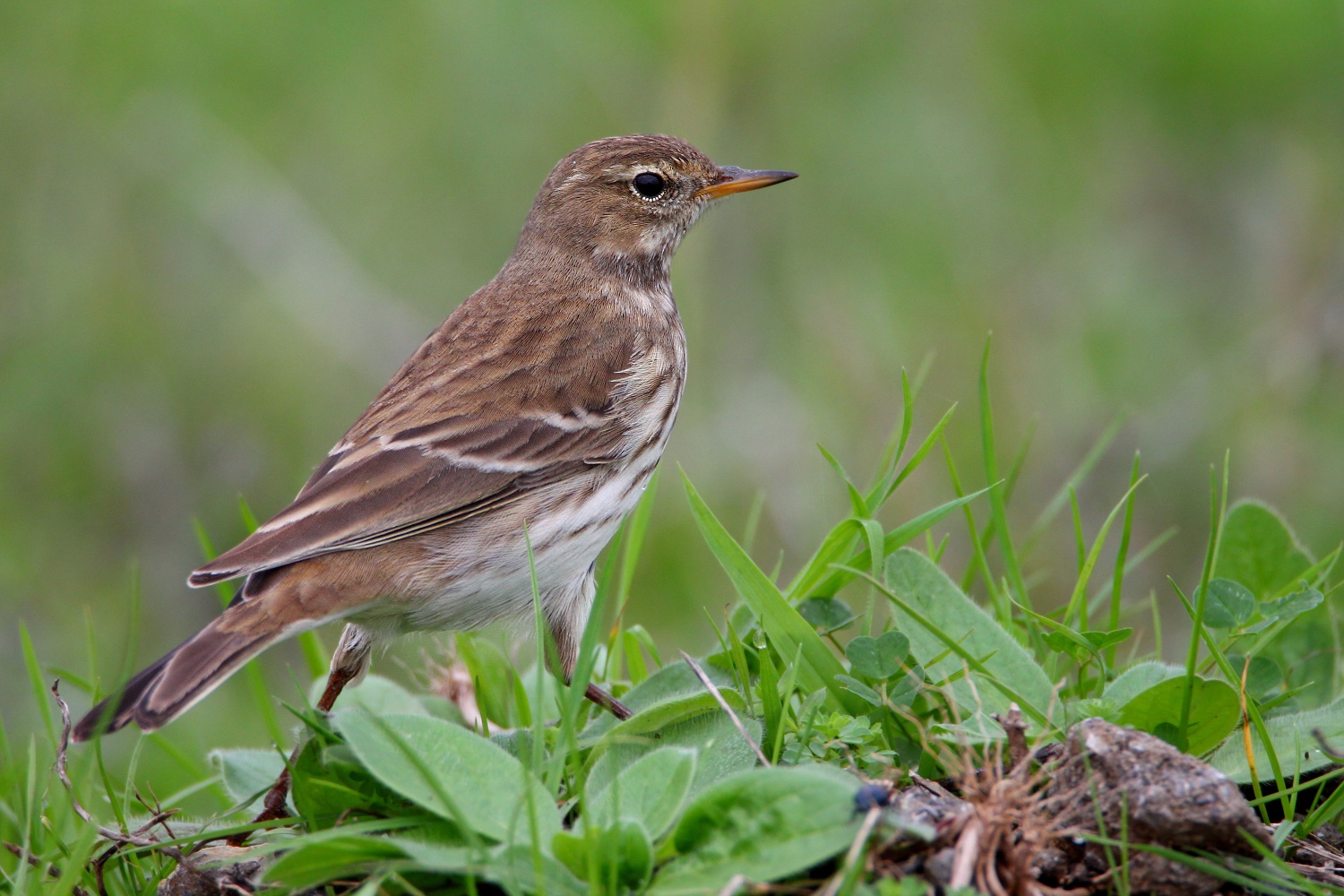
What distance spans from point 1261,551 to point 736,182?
2.58m

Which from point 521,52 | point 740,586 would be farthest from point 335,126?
point 740,586

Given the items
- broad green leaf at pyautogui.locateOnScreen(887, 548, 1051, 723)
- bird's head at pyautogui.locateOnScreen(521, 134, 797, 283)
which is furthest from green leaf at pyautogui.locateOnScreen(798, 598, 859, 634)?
bird's head at pyautogui.locateOnScreen(521, 134, 797, 283)

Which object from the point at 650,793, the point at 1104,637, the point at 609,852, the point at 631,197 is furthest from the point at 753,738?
the point at 631,197

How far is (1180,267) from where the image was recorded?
29.5 ft

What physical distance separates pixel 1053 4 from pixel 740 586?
701cm

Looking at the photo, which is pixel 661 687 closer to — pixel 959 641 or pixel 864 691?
pixel 864 691

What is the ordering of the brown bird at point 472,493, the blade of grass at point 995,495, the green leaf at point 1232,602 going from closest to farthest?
the green leaf at point 1232,602 → the brown bird at point 472,493 → the blade of grass at point 995,495

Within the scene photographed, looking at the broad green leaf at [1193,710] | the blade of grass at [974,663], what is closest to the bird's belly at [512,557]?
the blade of grass at [974,663]

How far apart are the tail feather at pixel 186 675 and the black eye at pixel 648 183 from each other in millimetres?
2590

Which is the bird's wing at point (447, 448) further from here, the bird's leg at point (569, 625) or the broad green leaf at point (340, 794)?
the broad green leaf at point (340, 794)

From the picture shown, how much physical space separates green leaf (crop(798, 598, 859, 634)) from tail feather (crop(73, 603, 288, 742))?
144cm

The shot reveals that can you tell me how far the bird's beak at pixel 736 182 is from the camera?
5.74 m

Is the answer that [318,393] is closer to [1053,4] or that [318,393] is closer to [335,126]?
[335,126]

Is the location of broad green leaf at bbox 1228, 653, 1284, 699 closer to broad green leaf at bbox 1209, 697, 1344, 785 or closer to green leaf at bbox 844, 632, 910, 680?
broad green leaf at bbox 1209, 697, 1344, 785
